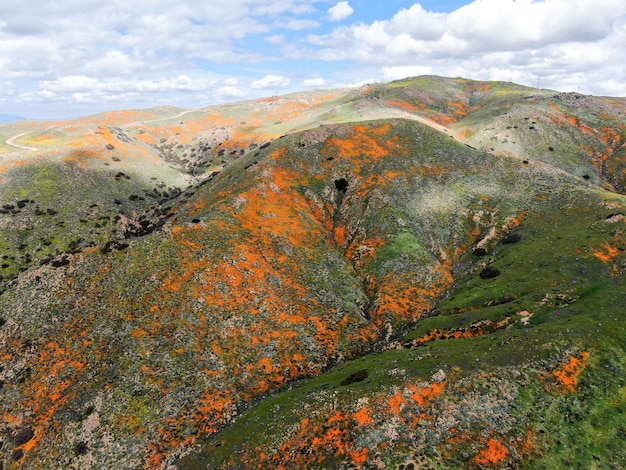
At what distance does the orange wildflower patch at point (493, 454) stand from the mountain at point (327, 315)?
5.9 inches

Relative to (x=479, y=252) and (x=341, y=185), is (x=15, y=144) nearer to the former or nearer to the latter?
(x=341, y=185)

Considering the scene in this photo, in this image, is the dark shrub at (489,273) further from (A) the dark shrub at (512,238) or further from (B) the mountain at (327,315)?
(A) the dark shrub at (512,238)

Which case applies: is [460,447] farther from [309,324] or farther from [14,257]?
[14,257]

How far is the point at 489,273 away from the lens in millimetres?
58625

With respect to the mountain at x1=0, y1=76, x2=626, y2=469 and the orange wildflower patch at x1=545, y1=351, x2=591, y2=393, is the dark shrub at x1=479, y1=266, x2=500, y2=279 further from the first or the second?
the orange wildflower patch at x1=545, y1=351, x2=591, y2=393

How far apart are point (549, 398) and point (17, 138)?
20083cm

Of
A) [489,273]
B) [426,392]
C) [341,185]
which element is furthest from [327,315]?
[341,185]

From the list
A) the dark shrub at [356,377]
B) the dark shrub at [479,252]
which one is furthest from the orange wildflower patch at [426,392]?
the dark shrub at [479,252]

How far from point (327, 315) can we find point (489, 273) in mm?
28987

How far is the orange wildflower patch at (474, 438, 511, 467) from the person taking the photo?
27344 millimetres

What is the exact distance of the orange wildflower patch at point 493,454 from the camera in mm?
27344

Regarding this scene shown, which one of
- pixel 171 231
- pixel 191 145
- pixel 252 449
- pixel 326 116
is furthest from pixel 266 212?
pixel 191 145

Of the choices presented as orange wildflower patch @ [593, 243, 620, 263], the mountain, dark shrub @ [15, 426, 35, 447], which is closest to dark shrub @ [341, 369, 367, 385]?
the mountain

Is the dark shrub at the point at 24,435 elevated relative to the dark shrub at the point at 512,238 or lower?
lower
